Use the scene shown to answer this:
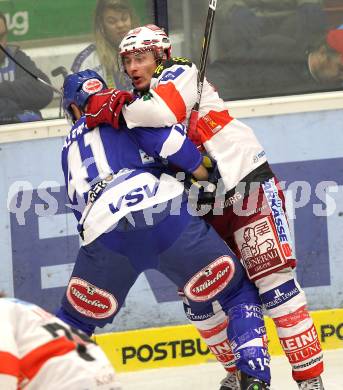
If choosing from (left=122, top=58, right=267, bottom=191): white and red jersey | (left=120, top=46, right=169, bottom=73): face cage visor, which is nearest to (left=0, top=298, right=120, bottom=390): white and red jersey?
(left=122, top=58, right=267, bottom=191): white and red jersey

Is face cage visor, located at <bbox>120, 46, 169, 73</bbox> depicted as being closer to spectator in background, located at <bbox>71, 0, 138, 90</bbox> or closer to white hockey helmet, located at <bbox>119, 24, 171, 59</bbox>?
white hockey helmet, located at <bbox>119, 24, 171, 59</bbox>

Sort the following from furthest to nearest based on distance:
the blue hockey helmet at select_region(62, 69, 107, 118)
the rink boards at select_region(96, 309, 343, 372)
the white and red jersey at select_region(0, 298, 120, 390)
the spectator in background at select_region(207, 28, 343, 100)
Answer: the spectator in background at select_region(207, 28, 343, 100)
the rink boards at select_region(96, 309, 343, 372)
the blue hockey helmet at select_region(62, 69, 107, 118)
the white and red jersey at select_region(0, 298, 120, 390)

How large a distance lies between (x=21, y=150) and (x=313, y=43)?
5.02ft

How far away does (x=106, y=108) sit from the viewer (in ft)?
14.0

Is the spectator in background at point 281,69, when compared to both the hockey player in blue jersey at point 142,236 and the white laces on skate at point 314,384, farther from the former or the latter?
the white laces on skate at point 314,384

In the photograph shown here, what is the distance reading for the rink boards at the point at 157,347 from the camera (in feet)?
18.4

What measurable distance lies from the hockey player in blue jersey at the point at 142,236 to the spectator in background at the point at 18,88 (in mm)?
1370

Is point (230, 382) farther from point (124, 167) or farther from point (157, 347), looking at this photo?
point (124, 167)

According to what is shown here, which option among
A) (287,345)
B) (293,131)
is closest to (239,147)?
(287,345)

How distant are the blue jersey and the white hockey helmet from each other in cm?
37

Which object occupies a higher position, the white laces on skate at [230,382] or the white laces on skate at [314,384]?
the white laces on skate at [314,384]

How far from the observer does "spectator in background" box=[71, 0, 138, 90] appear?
5801 millimetres

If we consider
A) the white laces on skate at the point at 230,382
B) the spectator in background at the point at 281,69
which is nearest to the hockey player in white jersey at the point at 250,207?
the white laces on skate at the point at 230,382

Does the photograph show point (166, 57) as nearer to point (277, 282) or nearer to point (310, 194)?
point (277, 282)
